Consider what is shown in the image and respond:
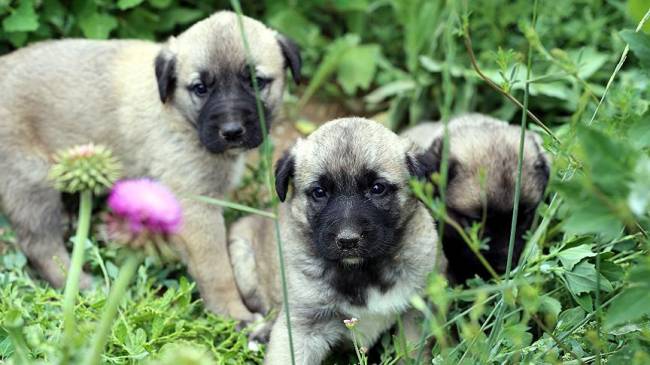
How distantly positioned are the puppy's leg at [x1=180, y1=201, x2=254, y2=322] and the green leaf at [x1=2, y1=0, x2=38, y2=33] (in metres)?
1.51

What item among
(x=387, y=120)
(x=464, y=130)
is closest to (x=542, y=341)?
(x=464, y=130)

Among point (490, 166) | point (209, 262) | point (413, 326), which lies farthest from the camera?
point (209, 262)

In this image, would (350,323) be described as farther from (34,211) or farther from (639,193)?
(34,211)

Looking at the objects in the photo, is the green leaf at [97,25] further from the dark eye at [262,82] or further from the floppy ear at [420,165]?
the floppy ear at [420,165]

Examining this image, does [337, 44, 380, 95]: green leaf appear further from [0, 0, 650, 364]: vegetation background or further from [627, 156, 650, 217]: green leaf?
[627, 156, 650, 217]: green leaf

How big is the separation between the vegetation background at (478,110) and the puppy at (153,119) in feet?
0.78

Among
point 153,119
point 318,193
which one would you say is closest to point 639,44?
point 318,193

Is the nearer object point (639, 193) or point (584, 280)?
point (639, 193)

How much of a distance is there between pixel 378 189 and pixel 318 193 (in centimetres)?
26

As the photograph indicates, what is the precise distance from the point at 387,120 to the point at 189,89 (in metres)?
2.00

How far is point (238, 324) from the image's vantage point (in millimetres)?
4793

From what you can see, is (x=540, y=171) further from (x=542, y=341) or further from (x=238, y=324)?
(x=238, y=324)

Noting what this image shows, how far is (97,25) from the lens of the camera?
5.69 metres

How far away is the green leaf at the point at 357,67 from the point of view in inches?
255
